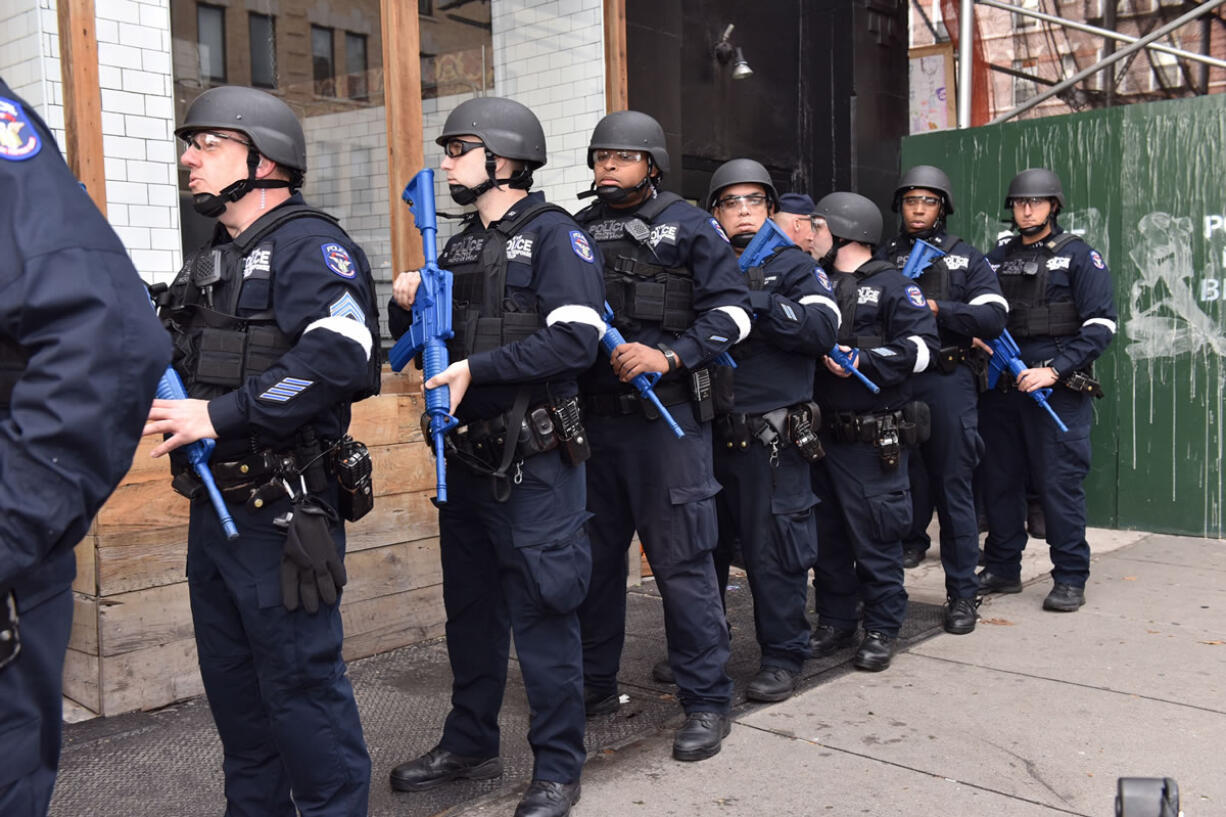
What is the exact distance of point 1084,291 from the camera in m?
6.07

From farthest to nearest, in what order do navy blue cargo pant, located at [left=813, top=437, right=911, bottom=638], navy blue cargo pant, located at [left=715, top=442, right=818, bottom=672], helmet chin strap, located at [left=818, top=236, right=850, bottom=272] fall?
helmet chin strap, located at [left=818, top=236, right=850, bottom=272]
navy blue cargo pant, located at [left=813, top=437, right=911, bottom=638]
navy blue cargo pant, located at [left=715, top=442, right=818, bottom=672]

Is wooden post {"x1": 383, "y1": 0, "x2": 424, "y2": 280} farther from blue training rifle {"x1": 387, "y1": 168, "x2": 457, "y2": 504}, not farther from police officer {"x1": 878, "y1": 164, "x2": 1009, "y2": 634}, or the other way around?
police officer {"x1": 878, "y1": 164, "x2": 1009, "y2": 634}

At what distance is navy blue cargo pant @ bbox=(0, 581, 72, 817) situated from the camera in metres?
1.82

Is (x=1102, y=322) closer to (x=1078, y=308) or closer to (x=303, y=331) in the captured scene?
(x=1078, y=308)

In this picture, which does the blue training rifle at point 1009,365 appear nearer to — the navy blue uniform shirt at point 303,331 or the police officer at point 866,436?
the police officer at point 866,436

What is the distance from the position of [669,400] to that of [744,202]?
1.16 m

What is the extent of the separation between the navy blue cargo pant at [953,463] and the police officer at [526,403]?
2673 mm

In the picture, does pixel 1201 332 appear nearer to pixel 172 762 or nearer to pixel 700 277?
pixel 700 277

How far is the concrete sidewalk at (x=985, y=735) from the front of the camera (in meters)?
3.65

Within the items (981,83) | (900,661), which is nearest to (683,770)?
(900,661)

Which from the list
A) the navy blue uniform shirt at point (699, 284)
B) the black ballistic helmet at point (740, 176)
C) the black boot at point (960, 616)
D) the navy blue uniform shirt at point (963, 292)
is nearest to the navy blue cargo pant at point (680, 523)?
the navy blue uniform shirt at point (699, 284)

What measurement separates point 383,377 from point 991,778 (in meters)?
3.21

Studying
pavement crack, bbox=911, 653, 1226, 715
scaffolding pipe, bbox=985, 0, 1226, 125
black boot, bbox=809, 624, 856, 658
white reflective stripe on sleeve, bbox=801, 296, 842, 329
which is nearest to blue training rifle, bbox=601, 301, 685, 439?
white reflective stripe on sleeve, bbox=801, 296, 842, 329

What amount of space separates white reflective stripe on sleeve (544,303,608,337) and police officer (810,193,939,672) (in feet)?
6.22
